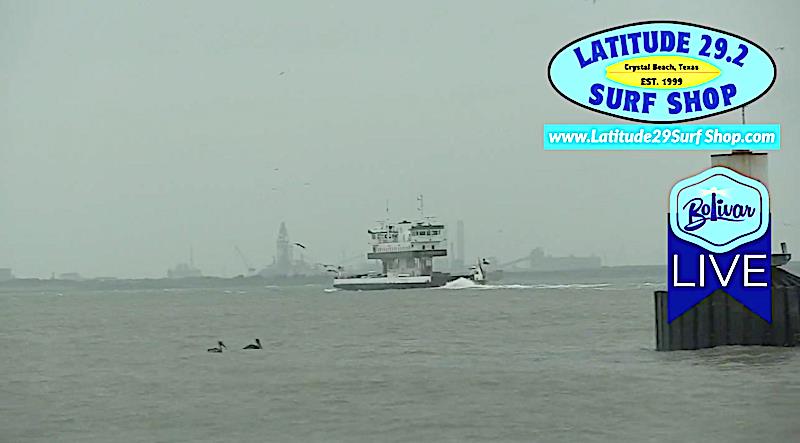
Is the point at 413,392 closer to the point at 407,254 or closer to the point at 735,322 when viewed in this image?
the point at 735,322

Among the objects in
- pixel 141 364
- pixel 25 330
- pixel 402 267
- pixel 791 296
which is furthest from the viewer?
pixel 402 267

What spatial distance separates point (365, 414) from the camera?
2128 centimetres

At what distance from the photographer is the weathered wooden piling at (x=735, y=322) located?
2270cm

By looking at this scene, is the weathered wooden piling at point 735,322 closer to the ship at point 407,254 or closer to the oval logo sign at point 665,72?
the oval logo sign at point 665,72

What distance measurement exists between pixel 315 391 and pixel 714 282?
27.2ft

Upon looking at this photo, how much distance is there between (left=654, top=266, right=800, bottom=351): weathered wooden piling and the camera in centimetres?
2270

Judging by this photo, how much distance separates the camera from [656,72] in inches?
651

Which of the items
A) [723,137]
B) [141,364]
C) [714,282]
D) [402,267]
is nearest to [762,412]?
[714,282]

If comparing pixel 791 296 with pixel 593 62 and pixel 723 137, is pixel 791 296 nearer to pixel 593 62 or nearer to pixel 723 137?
pixel 723 137

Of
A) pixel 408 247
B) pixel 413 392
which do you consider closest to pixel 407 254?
pixel 408 247

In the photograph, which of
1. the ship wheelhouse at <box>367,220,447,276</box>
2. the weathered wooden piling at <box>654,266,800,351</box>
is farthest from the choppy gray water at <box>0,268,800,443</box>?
the ship wheelhouse at <box>367,220,447,276</box>

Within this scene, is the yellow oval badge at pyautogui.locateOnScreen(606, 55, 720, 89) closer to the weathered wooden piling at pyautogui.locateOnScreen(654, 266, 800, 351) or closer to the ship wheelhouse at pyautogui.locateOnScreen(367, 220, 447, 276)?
the weathered wooden piling at pyautogui.locateOnScreen(654, 266, 800, 351)

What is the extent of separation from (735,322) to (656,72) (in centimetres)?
772

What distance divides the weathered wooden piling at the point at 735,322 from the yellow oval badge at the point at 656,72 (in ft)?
22.5
